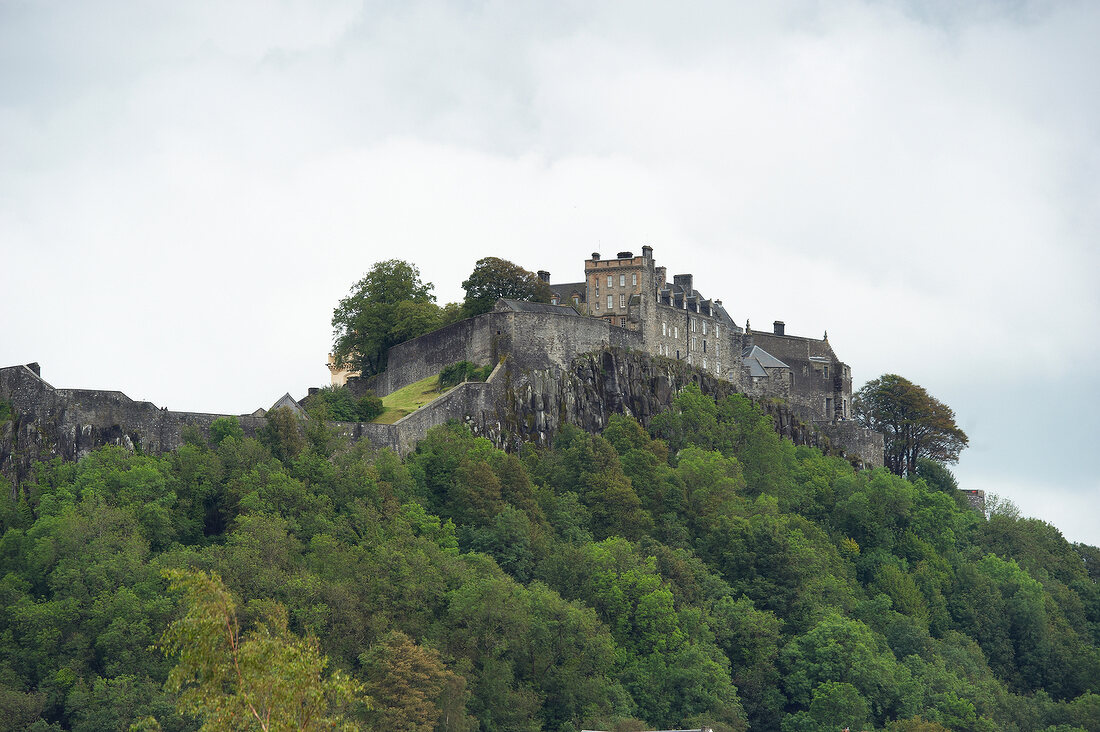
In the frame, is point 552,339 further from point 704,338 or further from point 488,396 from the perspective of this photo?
point 704,338

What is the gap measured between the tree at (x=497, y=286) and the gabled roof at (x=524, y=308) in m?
2.69

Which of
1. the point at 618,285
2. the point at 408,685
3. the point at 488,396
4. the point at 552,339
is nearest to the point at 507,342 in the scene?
the point at 552,339

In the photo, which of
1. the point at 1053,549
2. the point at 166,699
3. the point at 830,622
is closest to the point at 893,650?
the point at 830,622

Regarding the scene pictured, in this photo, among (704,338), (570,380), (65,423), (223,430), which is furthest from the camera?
(704,338)

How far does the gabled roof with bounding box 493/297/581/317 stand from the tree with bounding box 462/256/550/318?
269 cm

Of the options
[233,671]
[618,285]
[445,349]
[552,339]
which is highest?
[618,285]

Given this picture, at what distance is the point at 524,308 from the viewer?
2849 inches

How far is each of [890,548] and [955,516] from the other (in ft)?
16.9

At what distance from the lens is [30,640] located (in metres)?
50.2

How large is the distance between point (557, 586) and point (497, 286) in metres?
21.1

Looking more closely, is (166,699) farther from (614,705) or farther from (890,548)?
(890,548)

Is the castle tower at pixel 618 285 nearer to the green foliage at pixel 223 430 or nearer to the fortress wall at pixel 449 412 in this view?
the fortress wall at pixel 449 412

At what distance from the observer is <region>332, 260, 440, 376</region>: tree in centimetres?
7756

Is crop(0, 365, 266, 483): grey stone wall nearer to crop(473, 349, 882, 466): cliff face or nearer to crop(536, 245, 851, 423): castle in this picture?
crop(473, 349, 882, 466): cliff face
